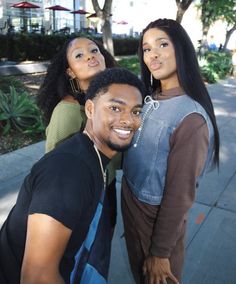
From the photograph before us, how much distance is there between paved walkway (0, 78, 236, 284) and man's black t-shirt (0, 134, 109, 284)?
1.53 meters

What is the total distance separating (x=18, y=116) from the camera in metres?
6.08

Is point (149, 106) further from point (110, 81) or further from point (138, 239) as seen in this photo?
point (138, 239)

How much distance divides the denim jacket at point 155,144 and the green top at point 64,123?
13.8 inches

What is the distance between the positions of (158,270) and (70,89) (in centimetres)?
121

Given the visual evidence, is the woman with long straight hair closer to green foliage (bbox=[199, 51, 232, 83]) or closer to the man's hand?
the man's hand

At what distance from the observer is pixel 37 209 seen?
1.14 m

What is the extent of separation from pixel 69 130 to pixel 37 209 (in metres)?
0.86

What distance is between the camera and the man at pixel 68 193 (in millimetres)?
1144

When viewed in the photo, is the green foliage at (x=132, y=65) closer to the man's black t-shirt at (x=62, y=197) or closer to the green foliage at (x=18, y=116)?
the green foliage at (x=18, y=116)

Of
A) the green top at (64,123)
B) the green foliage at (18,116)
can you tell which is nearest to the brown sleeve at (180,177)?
the green top at (64,123)

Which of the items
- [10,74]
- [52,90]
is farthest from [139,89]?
[10,74]

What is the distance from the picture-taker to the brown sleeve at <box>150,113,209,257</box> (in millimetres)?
1536

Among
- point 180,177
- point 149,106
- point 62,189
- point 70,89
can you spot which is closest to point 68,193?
point 62,189

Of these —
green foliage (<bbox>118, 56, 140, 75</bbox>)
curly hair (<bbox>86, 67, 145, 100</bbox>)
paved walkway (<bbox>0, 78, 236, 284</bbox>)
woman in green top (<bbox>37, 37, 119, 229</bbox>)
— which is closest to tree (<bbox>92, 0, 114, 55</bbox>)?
green foliage (<bbox>118, 56, 140, 75</bbox>)
